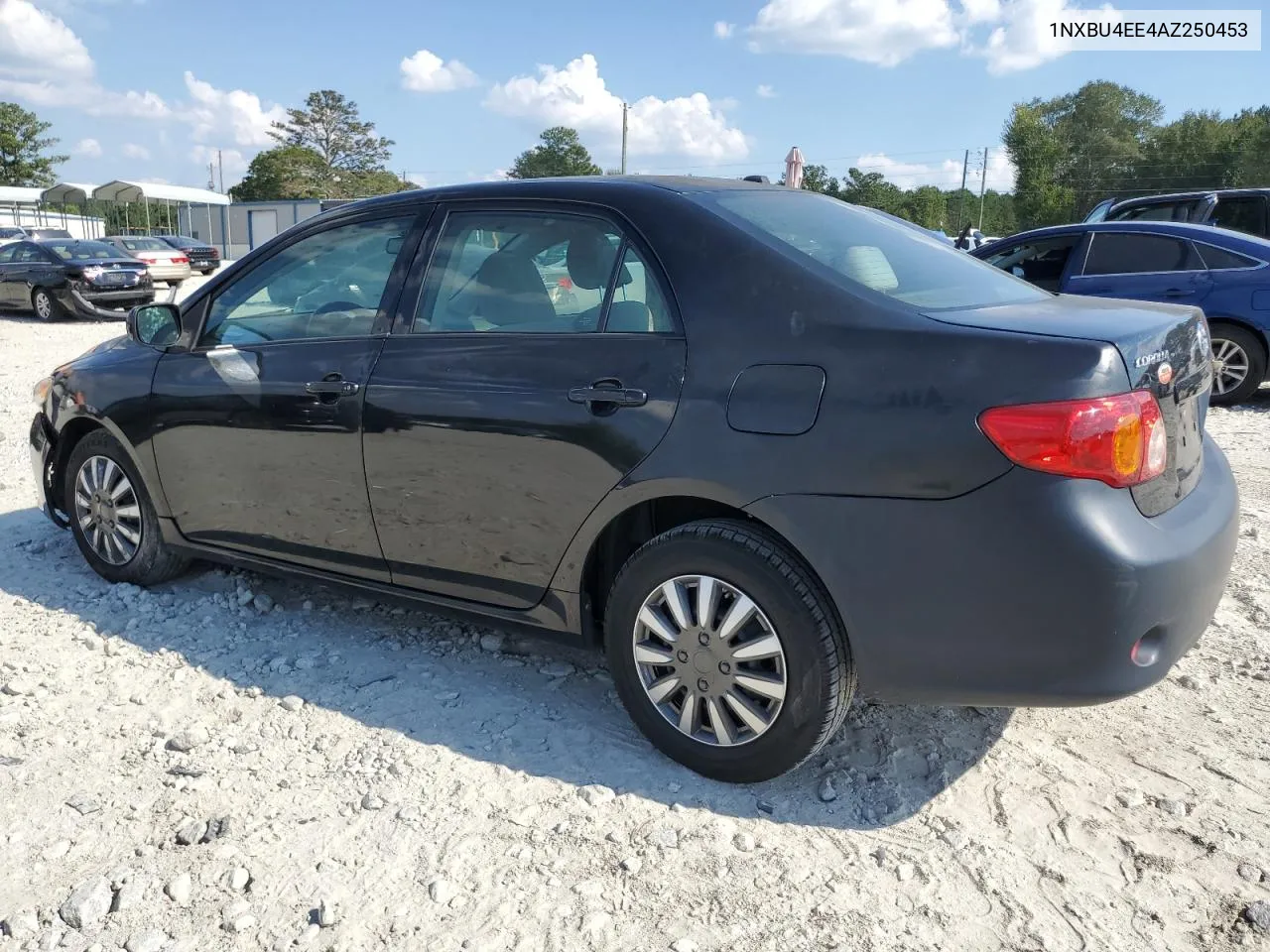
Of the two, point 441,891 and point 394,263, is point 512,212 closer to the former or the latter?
point 394,263

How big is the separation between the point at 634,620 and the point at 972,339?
3.96ft

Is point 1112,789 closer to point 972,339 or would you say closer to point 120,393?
point 972,339

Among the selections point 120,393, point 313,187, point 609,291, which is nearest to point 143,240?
point 120,393

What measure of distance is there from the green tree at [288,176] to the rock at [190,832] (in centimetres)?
8066

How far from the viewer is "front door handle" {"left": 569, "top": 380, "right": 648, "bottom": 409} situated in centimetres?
281

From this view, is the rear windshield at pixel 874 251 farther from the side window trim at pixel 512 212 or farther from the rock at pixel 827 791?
the rock at pixel 827 791

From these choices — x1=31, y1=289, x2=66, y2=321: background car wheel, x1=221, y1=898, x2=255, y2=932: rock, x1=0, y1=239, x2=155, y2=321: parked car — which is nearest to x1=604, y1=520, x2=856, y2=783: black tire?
x1=221, y1=898, x2=255, y2=932: rock

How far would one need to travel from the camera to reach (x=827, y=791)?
284 cm

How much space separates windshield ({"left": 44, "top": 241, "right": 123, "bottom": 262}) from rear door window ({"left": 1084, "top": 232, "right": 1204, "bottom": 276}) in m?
16.6

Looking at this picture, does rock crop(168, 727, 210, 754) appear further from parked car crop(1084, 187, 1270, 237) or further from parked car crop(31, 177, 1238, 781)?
parked car crop(1084, 187, 1270, 237)

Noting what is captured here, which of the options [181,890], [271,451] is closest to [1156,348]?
[181,890]

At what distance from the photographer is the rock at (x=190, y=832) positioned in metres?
2.66

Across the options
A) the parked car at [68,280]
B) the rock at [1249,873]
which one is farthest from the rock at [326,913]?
the parked car at [68,280]

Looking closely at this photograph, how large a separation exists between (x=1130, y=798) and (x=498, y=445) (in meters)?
2.06
